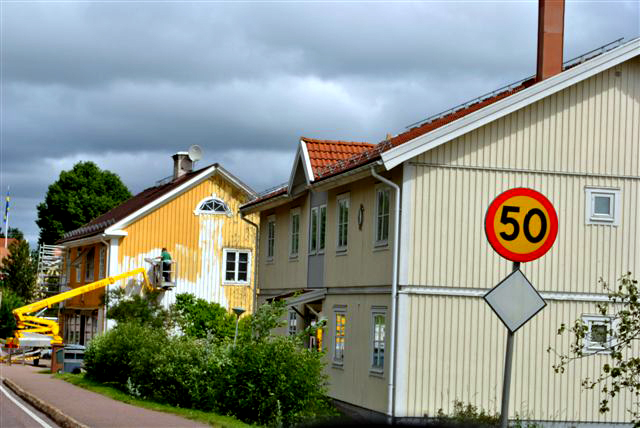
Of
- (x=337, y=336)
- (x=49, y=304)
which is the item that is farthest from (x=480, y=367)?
(x=49, y=304)

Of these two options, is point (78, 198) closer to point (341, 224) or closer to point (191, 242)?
point (191, 242)

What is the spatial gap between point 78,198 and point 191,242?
40617 mm

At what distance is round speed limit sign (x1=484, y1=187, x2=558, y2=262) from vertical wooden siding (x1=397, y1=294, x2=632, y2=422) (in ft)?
41.0

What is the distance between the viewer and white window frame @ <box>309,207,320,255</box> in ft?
95.7

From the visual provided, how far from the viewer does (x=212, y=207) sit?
1955 inches

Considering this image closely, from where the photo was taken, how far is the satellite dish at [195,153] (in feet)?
180

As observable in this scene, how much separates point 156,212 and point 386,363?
27689 mm

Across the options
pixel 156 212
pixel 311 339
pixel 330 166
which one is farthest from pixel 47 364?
pixel 330 166

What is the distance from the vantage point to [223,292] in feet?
161

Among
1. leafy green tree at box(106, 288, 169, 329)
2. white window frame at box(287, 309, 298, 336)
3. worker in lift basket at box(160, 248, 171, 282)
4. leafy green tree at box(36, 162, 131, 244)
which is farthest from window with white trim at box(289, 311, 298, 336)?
leafy green tree at box(36, 162, 131, 244)

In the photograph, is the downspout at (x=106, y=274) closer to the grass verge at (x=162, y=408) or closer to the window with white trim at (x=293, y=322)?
the grass verge at (x=162, y=408)

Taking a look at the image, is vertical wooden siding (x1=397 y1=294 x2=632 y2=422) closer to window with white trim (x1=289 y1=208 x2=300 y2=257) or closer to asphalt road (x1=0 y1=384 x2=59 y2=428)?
asphalt road (x1=0 y1=384 x2=59 y2=428)

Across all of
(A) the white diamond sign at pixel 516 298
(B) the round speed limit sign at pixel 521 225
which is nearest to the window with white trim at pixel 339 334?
(A) the white diamond sign at pixel 516 298

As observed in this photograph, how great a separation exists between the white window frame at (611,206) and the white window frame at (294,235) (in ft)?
33.5
